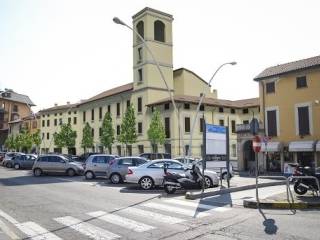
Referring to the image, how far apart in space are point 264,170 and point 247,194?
19.1m

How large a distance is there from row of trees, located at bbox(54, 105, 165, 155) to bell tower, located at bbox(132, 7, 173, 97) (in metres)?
4.26

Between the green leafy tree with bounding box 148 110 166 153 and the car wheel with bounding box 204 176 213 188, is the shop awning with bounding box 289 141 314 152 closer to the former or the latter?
the car wheel with bounding box 204 176 213 188

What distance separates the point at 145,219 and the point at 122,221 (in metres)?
0.64

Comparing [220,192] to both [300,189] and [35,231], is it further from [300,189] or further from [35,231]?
[35,231]

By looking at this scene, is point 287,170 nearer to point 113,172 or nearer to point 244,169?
point 113,172

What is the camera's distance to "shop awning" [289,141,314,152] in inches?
1182

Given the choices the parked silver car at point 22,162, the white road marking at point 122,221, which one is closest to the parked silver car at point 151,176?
the white road marking at point 122,221

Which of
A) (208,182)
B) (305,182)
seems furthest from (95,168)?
(305,182)

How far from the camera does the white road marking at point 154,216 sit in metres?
9.90

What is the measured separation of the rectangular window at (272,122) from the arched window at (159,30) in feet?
77.9

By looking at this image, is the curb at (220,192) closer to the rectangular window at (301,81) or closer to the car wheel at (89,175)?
the car wheel at (89,175)

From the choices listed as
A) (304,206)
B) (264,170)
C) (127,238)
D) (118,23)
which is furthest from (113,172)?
(264,170)

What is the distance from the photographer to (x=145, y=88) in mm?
51625

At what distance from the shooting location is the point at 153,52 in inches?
2008
